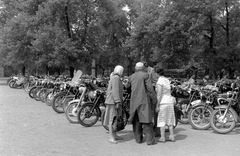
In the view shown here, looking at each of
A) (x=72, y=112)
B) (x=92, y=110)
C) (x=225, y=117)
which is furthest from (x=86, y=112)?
(x=225, y=117)

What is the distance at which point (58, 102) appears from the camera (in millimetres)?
9234

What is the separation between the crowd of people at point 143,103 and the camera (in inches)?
210

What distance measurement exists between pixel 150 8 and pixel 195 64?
605 cm

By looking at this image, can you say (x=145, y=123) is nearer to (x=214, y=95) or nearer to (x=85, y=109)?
(x=85, y=109)

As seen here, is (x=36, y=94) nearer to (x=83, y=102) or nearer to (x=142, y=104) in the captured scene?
(x=83, y=102)

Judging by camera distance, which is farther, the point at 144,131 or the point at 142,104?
the point at 144,131

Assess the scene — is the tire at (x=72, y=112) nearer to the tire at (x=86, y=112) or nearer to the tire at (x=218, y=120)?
the tire at (x=86, y=112)

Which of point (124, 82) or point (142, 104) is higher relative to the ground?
point (124, 82)

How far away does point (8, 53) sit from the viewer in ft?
77.7

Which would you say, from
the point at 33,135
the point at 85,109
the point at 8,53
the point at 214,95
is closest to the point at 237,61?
the point at 214,95

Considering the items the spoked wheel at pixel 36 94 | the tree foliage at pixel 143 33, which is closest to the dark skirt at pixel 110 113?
the spoked wheel at pixel 36 94

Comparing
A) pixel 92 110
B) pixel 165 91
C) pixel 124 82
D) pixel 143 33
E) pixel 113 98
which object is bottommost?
pixel 92 110

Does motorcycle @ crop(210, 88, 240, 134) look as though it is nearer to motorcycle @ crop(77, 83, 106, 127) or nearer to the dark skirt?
the dark skirt

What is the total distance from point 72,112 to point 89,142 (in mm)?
2078
